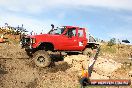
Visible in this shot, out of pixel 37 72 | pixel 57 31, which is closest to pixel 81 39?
Answer: pixel 57 31

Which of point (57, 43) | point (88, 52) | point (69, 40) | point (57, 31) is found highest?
point (57, 31)

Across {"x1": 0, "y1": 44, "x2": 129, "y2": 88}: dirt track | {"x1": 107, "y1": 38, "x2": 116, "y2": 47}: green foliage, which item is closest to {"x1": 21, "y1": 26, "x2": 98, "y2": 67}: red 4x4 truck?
{"x1": 0, "y1": 44, "x2": 129, "y2": 88}: dirt track

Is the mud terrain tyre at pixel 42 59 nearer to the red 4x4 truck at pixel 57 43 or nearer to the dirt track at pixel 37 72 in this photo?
the red 4x4 truck at pixel 57 43

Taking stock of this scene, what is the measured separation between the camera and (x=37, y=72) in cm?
1493

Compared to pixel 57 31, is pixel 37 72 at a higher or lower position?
lower

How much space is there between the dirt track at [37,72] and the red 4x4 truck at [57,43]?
1.77 feet

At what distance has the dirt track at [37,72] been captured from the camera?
1330cm

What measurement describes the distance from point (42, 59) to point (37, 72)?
41.7 inches

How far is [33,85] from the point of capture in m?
13.1

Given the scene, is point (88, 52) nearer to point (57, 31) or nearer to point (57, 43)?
point (57, 43)

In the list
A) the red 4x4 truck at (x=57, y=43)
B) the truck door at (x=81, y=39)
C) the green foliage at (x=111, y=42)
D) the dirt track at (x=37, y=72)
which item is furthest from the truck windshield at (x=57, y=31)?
the green foliage at (x=111, y=42)

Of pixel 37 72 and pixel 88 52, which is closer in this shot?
pixel 37 72

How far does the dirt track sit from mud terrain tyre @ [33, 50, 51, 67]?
0.27 meters

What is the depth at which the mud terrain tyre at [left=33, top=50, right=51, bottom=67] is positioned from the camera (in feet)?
51.5
